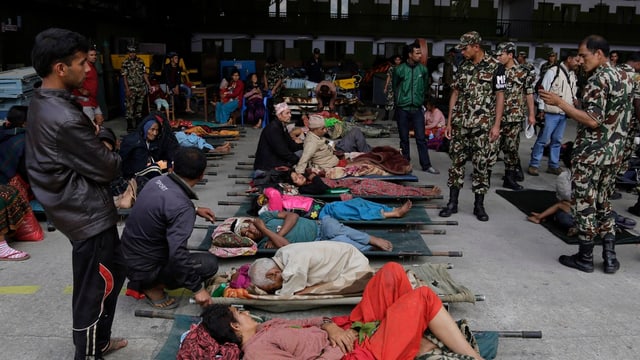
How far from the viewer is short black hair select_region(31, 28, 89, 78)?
2869 mm

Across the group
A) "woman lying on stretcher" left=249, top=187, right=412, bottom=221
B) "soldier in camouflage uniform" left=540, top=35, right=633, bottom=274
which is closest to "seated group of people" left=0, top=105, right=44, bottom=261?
"woman lying on stretcher" left=249, top=187, right=412, bottom=221

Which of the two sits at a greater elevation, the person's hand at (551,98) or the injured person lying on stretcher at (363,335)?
the person's hand at (551,98)

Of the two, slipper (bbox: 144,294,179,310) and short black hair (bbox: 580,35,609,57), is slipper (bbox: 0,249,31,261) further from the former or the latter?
short black hair (bbox: 580,35,609,57)

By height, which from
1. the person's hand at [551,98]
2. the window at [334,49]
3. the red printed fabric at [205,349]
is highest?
the window at [334,49]

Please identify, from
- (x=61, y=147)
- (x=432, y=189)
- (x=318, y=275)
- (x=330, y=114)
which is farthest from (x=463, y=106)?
(x=330, y=114)

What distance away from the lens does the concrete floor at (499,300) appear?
380 cm

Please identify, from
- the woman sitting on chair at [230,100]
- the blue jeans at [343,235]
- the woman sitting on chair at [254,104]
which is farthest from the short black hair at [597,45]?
the woman sitting on chair at [230,100]

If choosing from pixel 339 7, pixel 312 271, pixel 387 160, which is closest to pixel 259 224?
pixel 312 271

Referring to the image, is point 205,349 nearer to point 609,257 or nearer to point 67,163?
point 67,163

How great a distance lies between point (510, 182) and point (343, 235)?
376 centimetres

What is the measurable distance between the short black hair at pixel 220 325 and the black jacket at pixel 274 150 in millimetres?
4285

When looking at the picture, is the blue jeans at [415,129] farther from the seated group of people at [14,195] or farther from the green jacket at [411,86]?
the seated group of people at [14,195]

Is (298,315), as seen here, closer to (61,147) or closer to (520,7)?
(61,147)

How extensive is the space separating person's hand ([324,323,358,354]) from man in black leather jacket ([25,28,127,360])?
4.41 ft
